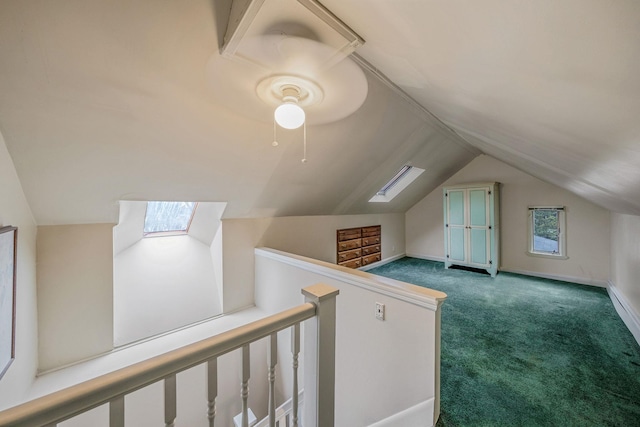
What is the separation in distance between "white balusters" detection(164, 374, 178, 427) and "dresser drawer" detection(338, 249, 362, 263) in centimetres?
370

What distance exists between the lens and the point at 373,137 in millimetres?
2748

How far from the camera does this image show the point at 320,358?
0.94 meters

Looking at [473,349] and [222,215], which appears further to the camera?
[222,215]

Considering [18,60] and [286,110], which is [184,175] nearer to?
[18,60]

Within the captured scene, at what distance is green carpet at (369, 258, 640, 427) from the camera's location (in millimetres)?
1484

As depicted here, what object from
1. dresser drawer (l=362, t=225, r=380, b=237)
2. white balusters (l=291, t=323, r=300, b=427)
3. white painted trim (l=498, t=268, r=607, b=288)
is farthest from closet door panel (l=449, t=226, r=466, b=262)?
white balusters (l=291, t=323, r=300, b=427)

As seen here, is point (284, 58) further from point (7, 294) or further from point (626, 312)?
point (626, 312)

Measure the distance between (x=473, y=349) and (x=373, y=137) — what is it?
235 centimetres

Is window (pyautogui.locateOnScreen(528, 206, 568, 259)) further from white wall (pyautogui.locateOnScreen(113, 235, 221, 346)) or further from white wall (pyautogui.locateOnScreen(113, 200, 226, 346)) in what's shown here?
white wall (pyautogui.locateOnScreen(113, 235, 221, 346))

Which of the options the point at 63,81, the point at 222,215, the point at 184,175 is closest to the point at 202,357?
the point at 63,81

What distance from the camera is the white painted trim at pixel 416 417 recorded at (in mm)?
1382

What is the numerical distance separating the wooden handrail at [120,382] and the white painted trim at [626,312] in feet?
11.7

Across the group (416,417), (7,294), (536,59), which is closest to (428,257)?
(416,417)

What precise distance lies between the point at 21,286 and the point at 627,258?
585cm
